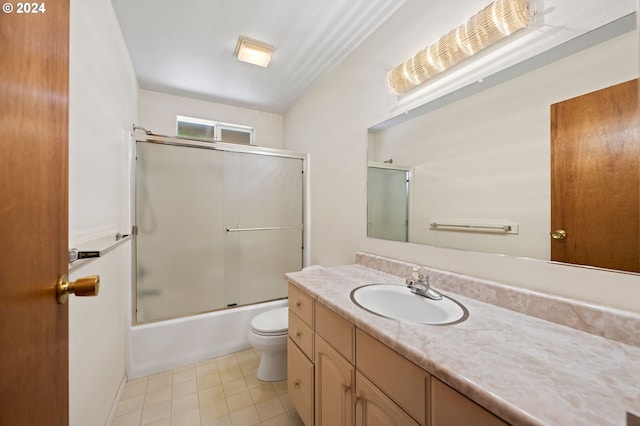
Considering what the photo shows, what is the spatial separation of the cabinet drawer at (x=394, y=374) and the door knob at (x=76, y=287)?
0.79 meters

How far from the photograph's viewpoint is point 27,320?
1.35 feet

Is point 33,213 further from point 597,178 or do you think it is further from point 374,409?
point 597,178

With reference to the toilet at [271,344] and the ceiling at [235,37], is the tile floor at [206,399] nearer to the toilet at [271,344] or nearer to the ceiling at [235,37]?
the toilet at [271,344]

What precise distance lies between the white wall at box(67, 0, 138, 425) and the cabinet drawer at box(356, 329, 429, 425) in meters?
1.08

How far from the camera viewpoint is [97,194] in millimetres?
1188

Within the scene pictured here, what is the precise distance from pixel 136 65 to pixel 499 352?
117 inches

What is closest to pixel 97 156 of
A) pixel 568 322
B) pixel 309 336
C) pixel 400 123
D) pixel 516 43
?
pixel 309 336

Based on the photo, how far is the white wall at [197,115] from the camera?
252 cm

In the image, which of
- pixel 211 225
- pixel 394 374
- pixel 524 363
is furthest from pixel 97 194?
pixel 524 363

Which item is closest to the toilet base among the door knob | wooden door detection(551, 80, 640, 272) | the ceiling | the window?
the door knob

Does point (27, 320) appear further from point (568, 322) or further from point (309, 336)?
point (568, 322)

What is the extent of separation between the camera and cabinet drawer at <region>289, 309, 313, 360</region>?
121cm

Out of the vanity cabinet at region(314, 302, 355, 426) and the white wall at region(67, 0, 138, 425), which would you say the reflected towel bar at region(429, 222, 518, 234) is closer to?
the vanity cabinet at region(314, 302, 355, 426)

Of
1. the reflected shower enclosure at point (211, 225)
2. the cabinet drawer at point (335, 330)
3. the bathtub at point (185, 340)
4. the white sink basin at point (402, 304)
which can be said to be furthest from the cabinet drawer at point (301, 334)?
the reflected shower enclosure at point (211, 225)
